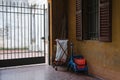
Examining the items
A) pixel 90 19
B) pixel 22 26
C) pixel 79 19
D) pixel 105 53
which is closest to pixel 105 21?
pixel 105 53

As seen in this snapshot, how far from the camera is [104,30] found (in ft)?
13.4

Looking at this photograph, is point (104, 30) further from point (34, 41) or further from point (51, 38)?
point (34, 41)

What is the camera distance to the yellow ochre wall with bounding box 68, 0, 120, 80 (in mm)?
3855

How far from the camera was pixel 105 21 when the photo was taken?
4.04 metres

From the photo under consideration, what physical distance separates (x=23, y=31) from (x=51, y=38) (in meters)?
1.20

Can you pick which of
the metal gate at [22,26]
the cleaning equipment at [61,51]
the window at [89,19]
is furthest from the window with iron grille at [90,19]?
the metal gate at [22,26]

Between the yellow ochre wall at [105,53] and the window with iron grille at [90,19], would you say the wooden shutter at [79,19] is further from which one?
the yellow ochre wall at [105,53]

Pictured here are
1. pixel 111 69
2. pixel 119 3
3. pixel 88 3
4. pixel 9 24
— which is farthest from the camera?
pixel 9 24

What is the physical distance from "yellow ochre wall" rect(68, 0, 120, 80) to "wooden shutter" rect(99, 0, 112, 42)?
9cm

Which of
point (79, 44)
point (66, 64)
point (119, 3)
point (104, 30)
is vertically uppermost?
point (119, 3)

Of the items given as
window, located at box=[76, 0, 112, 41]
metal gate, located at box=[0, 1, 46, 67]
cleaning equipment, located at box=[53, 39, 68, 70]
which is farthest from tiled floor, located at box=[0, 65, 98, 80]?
window, located at box=[76, 0, 112, 41]

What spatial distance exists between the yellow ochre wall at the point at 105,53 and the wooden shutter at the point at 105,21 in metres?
0.09

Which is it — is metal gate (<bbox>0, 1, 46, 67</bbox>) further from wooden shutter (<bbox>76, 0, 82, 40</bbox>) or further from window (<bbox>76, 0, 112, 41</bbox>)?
window (<bbox>76, 0, 112, 41</bbox>)

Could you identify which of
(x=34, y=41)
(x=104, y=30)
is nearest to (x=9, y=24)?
(x=34, y=41)
